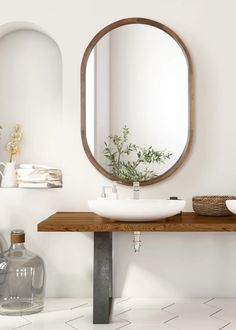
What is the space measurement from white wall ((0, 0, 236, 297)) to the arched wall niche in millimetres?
193

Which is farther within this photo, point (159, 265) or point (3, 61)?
point (3, 61)

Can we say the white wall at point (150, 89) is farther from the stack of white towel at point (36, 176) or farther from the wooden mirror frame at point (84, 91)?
the stack of white towel at point (36, 176)

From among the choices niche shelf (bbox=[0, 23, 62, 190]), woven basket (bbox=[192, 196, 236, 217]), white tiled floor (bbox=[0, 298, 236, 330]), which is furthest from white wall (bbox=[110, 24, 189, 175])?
white tiled floor (bbox=[0, 298, 236, 330])

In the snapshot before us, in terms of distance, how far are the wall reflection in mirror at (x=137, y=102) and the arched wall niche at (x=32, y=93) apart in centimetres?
31

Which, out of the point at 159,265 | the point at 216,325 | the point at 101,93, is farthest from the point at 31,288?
the point at 101,93

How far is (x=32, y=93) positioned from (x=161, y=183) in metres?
1.06

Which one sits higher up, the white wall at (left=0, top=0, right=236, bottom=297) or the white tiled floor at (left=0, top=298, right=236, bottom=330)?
the white wall at (left=0, top=0, right=236, bottom=297)

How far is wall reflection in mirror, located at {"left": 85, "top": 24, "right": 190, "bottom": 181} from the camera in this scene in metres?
2.60

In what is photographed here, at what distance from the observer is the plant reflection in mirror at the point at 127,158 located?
260 centimetres

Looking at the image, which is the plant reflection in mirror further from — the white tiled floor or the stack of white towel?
the white tiled floor

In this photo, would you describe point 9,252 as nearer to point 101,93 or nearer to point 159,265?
point 159,265

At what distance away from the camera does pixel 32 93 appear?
2.84 metres

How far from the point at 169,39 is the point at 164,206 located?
45.5 inches

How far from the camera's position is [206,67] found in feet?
8.57
